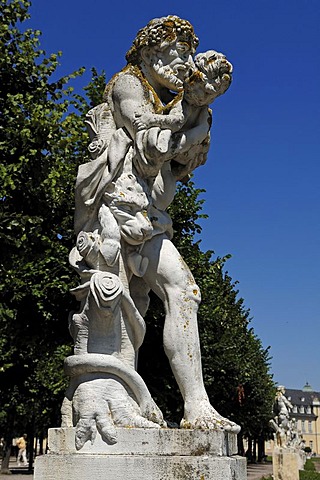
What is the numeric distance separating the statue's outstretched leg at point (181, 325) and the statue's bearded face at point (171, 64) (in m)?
1.32

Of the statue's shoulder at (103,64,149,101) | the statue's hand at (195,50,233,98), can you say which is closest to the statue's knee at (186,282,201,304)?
the statue's hand at (195,50,233,98)

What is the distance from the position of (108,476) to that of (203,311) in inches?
586

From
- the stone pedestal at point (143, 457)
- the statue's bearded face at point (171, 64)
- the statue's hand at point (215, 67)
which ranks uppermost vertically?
the statue's bearded face at point (171, 64)

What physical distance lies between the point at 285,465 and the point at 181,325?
24.5 metres

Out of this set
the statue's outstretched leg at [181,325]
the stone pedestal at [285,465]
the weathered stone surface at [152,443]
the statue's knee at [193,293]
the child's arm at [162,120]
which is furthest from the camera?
the stone pedestal at [285,465]

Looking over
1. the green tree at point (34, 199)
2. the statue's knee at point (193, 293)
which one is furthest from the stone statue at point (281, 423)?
the statue's knee at point (193, 293)

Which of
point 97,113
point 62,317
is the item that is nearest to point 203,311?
point 62,317

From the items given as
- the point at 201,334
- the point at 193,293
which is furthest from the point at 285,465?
the point at 193,293

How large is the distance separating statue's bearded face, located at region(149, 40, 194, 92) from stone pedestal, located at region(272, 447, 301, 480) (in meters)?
23.9

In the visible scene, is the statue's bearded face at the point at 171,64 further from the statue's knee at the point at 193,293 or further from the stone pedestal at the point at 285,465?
the stone pedestal at the point at 285,465

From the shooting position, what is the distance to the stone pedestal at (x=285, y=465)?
2697 centimetres

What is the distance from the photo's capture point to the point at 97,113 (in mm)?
5543

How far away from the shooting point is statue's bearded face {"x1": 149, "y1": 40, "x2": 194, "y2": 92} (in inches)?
221

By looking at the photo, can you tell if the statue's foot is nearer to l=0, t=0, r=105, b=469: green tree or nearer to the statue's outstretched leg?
the statue's outstretched leg
